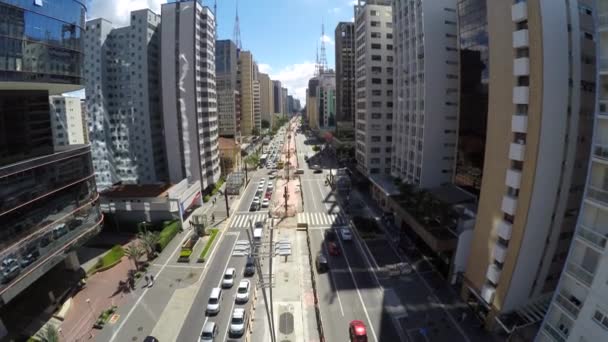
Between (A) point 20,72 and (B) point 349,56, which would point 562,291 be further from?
(B) point 349,56

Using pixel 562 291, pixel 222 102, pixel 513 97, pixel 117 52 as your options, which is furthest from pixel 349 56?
pixel 562 291

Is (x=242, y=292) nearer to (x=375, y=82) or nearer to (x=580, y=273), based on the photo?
(x=580, y=273)

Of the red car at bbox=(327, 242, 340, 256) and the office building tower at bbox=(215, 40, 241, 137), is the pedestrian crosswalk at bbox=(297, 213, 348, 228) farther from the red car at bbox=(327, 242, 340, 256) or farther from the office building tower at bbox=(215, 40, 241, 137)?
the office building tower at bbox=(215, 40, 241, 137)

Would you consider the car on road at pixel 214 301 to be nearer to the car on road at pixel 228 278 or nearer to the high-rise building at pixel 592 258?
the car on road at pixel 228 278

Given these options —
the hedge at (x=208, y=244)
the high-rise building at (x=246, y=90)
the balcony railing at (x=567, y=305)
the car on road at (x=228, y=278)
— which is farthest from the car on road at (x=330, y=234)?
the high-rise building at (x=246, y=90)

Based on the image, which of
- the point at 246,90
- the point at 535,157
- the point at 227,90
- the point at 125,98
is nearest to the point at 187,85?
the point at 125,98

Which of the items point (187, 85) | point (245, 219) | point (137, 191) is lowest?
point (245, 219)

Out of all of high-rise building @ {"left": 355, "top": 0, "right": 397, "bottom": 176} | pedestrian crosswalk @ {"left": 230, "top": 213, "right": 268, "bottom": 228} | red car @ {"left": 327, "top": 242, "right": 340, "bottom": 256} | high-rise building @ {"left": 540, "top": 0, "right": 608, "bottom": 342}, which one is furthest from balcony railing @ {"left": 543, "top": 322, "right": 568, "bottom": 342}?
high-rise building @ {"left": 355, "top": 0, "right": 397, "bottom": 176}
